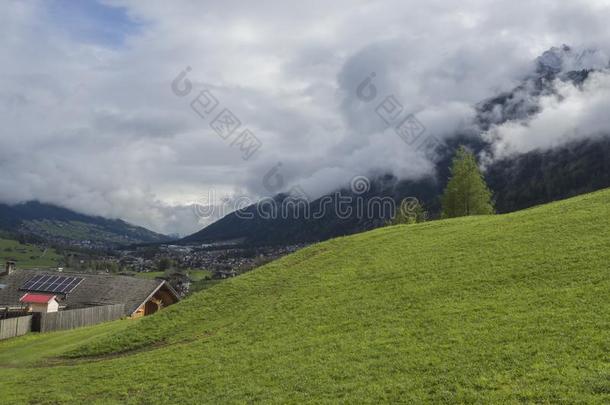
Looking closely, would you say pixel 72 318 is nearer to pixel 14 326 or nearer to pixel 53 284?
pixel 14 326

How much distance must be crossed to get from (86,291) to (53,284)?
564 cm

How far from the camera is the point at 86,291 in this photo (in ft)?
239

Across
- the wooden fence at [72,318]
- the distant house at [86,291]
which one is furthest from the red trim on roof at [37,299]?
the wooden fence at [72,318]

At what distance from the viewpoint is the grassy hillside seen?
16625 millimetres

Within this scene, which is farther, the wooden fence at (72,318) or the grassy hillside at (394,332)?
the wooden fence at (72,318)

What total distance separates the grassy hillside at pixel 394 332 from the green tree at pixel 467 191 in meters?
31.4

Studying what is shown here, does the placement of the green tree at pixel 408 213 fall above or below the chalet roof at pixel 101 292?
above

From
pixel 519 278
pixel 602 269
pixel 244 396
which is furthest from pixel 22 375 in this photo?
pixel 602 269

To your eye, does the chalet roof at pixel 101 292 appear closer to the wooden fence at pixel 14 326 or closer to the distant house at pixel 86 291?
the distant house at pixel 86 291

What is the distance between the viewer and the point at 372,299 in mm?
29094

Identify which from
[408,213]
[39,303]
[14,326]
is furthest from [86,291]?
[408,213]

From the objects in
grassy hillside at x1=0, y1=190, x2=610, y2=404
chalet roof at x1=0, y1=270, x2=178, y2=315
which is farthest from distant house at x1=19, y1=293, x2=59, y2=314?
grassy hillside at x1=0, y1=190, x2=610, y2=404

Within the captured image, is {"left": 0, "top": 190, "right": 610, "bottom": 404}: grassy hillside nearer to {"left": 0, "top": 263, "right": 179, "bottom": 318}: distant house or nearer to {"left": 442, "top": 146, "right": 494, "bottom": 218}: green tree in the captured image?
{"left": 0, "top": 263, "right": 179, "bottom": 318}: distant house

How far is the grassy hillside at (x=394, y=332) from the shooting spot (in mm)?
16625
